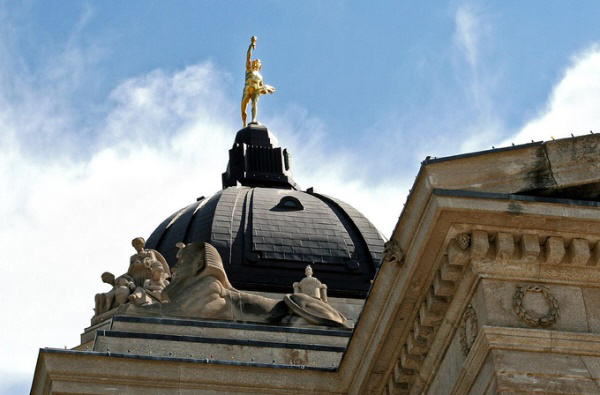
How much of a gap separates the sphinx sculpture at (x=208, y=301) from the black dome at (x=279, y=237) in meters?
4.61

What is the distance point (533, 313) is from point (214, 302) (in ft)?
34.5

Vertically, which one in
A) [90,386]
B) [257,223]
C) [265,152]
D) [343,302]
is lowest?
[90,386]

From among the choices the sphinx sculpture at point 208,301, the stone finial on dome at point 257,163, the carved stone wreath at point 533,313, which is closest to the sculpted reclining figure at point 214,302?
the sphinx sculpture at point 208,301

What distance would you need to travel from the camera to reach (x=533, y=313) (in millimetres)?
16203

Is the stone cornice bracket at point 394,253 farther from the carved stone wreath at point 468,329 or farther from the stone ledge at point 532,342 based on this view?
the stone ledge at point 532,342

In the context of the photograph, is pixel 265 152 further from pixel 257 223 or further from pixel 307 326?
pixel 307 326

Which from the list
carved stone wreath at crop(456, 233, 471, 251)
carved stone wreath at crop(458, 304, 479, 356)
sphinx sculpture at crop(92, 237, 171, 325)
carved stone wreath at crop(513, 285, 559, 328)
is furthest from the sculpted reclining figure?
carved stone wreath at crop(513, 285, 559, 328)

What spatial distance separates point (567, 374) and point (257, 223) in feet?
57.6

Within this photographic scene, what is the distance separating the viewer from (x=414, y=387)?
18.4m

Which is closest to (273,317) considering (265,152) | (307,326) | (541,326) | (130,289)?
(307,326)

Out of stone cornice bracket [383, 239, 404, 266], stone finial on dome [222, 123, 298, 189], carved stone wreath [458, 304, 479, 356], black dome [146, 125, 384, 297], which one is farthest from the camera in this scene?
stone finial on dome [222, 123, 298, 189]

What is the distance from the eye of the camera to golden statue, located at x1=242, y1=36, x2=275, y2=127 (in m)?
42.4

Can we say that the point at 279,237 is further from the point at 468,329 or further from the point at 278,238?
the point at 468,329

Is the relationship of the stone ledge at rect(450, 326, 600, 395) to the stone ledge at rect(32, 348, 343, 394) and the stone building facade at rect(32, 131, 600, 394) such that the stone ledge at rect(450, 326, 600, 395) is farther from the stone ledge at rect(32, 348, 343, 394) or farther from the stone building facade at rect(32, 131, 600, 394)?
the stone ledge at rect(32, 348, 343, 394)
